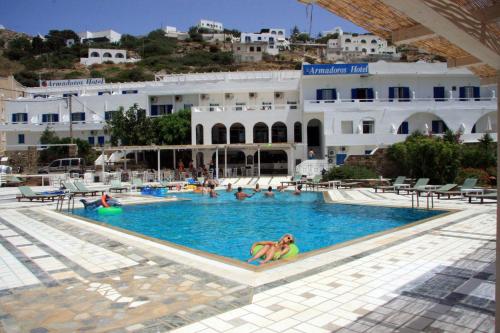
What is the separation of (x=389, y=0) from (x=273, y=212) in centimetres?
1452

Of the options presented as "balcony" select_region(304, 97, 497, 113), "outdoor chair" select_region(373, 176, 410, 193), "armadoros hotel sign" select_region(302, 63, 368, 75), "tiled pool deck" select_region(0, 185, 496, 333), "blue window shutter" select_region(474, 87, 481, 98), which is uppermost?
"armadoros hotel sign" select_region(302, 63, 368, 75)

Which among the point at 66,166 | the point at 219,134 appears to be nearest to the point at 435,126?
the point at 219,134

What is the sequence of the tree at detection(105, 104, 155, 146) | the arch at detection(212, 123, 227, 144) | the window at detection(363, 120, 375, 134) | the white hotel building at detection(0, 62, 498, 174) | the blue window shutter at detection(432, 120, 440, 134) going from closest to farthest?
the white hotel building at detection(0, 62, 498, 174) < the window at detection(363, 120, 375, 134) < the blue window shutter at detection(432, 120, 440, 134) < the tree at detection(105, 104, 155, 146) < the arch at detection(212, 123, 227, 144)

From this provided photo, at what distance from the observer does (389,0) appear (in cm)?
249

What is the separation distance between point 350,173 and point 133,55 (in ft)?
288

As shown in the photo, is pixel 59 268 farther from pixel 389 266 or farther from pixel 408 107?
pixel 408 107

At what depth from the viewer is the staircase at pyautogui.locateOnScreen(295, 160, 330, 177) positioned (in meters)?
28.2

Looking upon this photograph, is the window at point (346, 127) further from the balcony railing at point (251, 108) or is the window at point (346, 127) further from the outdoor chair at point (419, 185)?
the outdoor chair at point (419, 185)

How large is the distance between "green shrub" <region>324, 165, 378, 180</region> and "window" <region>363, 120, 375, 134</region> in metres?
6.75

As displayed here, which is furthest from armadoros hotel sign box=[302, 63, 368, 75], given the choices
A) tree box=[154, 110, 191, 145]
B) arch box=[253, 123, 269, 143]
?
tree box=[154, 110, 191, 145]

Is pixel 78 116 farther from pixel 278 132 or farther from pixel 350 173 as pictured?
pixel 350 173

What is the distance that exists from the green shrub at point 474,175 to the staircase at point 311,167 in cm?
963

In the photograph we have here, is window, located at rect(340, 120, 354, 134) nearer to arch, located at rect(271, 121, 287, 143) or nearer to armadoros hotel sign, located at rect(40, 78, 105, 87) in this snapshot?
arch, located at rect(271, 121, 287, 143)

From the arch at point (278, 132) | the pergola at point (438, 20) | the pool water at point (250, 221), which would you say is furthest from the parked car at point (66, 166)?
the pergola at point (438, 20)
